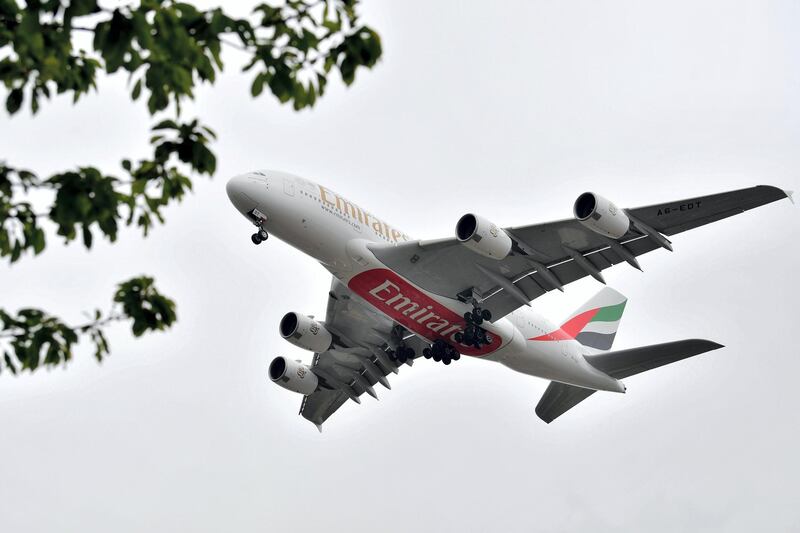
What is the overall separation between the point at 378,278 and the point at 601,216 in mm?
7639

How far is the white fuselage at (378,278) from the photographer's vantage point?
29906mm

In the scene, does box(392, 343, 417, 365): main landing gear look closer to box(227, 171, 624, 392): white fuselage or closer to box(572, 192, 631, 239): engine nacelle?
box(227, 171, 624, 392): white fuselage

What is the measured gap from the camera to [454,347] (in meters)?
34.8

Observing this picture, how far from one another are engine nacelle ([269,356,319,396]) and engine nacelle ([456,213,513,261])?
42.9 feet

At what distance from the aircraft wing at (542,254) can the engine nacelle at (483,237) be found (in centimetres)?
101

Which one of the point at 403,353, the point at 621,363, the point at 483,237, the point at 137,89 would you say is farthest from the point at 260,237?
the point at 137,89

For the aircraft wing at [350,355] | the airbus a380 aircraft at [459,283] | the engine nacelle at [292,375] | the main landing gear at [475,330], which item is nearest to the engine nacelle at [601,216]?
the airbus a380 aircraft at [459,283]

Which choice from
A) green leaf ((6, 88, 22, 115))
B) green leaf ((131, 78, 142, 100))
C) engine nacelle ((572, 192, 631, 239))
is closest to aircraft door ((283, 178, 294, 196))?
engine nacelle ((572, 192, 631, 239))

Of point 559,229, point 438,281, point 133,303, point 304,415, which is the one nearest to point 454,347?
point 438,281

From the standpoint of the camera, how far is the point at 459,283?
33156 mm

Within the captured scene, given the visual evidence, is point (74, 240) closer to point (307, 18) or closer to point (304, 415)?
point (307, 18)

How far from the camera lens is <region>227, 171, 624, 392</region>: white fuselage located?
29.9 metres

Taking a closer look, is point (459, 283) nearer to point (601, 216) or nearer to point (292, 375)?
point (601, 216)

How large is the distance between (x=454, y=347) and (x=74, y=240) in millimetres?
27439
